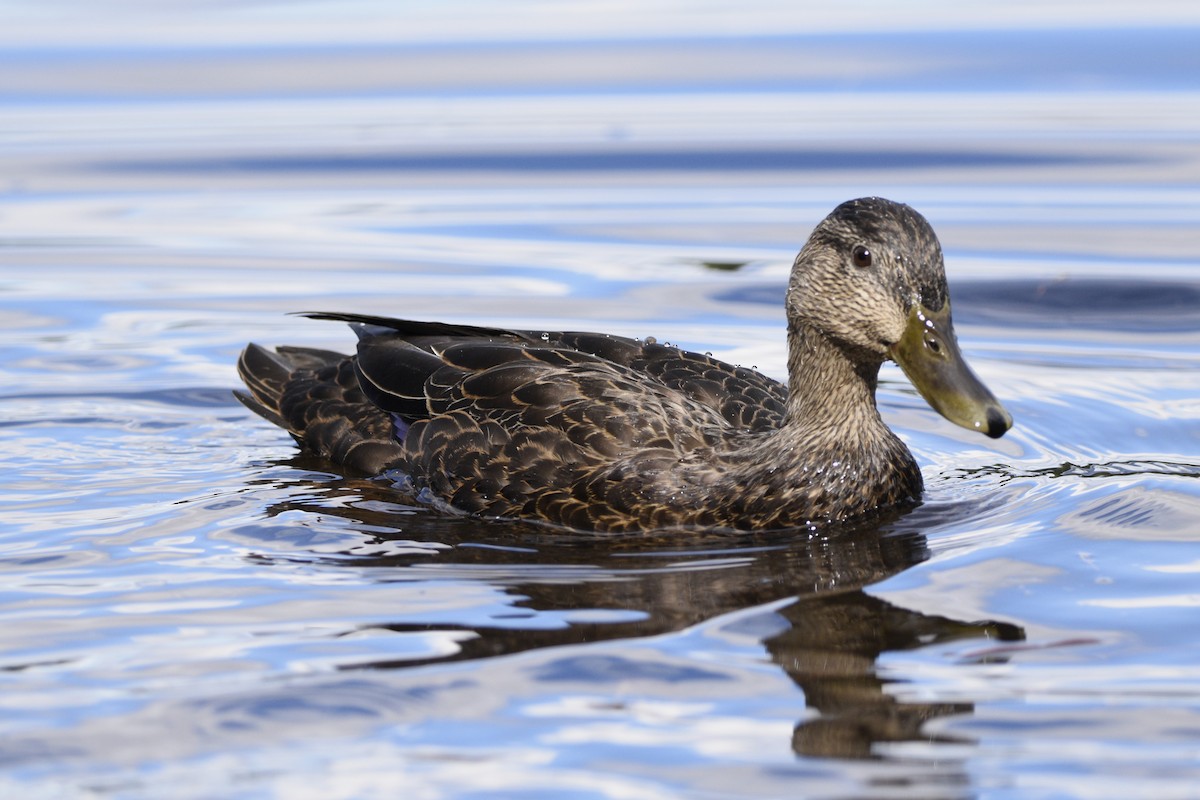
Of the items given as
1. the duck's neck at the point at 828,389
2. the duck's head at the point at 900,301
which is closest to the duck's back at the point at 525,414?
the duck's neck at the point at 828,389

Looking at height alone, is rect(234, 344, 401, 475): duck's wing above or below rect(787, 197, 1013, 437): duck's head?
below

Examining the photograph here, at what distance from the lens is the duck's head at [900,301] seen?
7.38 meters

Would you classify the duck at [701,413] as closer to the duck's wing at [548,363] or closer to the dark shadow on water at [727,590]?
the duck's wing at [548,363]

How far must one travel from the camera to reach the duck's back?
26.1 ft

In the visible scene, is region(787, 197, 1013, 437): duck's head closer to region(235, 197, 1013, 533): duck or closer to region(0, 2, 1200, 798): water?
region(235, 197, 1013, 533): duck

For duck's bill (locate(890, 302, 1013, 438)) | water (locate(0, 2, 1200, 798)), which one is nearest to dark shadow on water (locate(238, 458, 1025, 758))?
water (locate(0, 2, 1200, 798))

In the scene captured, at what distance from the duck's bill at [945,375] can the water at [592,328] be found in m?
0.55

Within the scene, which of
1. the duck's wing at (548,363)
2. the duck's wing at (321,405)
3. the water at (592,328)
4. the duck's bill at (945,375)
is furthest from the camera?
the duck's wing at (321,405)

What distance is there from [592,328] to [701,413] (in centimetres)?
327

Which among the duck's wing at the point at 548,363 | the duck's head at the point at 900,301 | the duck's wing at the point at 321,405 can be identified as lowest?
the duck's wing at the point at 321,405

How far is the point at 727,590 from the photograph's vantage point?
6.92m

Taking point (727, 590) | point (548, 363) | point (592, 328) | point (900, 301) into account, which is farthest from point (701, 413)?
point (592, 328)

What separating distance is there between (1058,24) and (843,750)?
15.2m

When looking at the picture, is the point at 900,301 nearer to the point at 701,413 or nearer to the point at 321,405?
the point at 701,413
